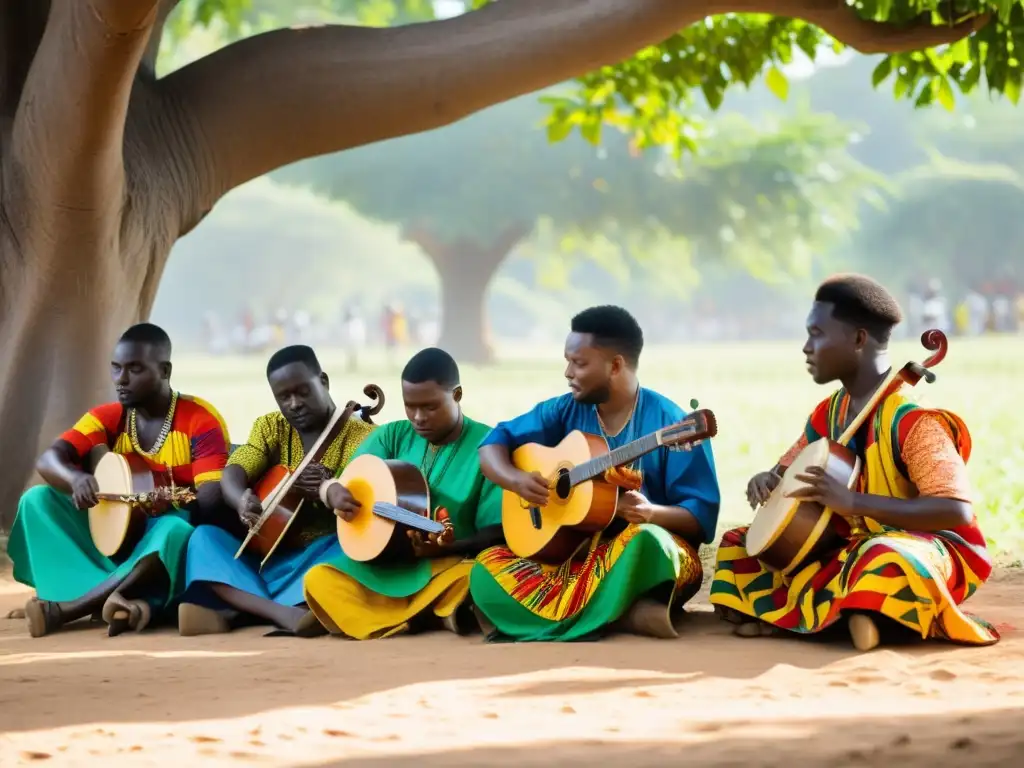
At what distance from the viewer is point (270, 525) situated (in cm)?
638

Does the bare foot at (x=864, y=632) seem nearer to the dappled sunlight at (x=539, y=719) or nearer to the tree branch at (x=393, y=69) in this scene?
the dappled sunlight at (x=539, y=719)

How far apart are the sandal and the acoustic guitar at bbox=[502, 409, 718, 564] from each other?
2009 millimetres

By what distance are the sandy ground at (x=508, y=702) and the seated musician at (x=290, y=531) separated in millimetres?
249

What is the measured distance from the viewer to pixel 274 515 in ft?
20.9

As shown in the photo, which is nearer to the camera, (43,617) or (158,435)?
(43,617)

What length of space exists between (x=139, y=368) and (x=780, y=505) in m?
2.93

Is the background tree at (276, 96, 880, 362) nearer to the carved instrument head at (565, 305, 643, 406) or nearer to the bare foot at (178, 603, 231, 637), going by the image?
the bare foot at (178, 603, 231, 637)

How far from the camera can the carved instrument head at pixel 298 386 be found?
20.9 feet

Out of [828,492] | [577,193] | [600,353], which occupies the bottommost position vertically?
[828,492]

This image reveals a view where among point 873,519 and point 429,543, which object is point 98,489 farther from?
point 873,519

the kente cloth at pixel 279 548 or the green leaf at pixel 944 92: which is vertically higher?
the green leaf at pixel 944 92

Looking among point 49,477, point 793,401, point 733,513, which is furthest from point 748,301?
point 49,477

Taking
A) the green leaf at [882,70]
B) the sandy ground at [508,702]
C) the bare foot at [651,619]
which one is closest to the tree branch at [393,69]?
the green leaf at [882,70]

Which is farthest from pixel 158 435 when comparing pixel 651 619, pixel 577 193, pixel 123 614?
pixel 577 193
